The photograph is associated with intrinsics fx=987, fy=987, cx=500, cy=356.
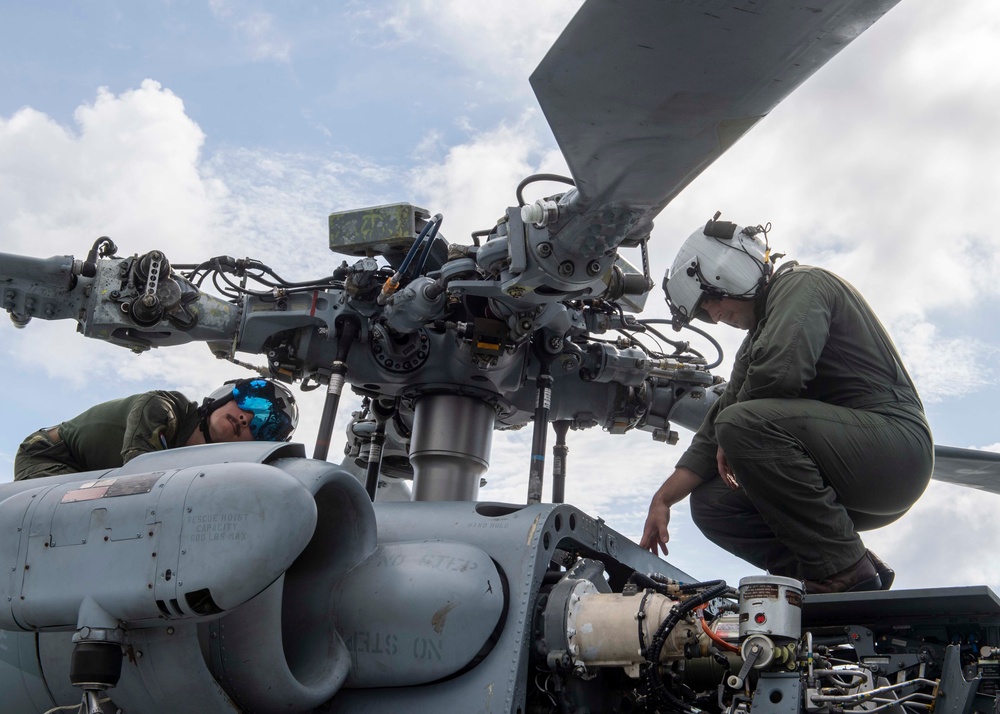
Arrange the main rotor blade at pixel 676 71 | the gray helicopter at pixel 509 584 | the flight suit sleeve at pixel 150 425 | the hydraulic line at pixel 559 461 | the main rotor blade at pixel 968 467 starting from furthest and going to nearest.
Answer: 1. the main rotor blade at pixel 968 467
2. the hydraulic line at pixel 559 461
3. the flight suit sleeve at pixel 150 425
4. the gray helicopter at pixel 509 584
5. the main rotor blade at pixel 676 71

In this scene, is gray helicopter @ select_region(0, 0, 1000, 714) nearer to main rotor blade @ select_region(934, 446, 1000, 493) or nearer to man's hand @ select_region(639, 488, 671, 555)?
man's hand @ select_region(639, 488, 671, 555)

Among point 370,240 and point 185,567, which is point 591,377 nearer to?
point 370,240

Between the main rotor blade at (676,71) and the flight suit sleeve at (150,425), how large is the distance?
2.85 metres

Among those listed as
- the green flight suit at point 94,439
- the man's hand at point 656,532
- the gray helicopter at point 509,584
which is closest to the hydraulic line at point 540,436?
the man's hand at point 656,532

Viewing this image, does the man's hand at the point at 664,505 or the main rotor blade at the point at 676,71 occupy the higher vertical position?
the main rotor blade at the point at 676,71

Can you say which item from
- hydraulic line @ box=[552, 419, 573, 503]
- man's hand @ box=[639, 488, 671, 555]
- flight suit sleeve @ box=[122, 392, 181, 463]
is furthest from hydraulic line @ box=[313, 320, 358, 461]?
man's hand @ box=[639, 488, 671, 555]

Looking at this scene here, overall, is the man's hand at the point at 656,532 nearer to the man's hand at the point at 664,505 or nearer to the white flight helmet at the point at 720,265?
the man's hand at the point at 664,505

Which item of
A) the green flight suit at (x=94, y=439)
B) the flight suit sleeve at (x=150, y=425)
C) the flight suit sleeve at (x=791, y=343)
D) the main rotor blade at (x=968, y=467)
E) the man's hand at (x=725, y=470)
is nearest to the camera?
the flight suit sleeve at (x=791, y=343)

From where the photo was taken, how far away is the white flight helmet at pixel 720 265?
18.0ft

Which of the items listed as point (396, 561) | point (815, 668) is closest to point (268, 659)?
point (396, 561)

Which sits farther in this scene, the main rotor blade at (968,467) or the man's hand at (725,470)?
the main rotor blade at (968,467)

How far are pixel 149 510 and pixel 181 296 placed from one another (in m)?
2.56

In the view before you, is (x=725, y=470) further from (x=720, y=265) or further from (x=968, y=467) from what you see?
(x=968, y=467)

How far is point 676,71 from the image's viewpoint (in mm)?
3234
